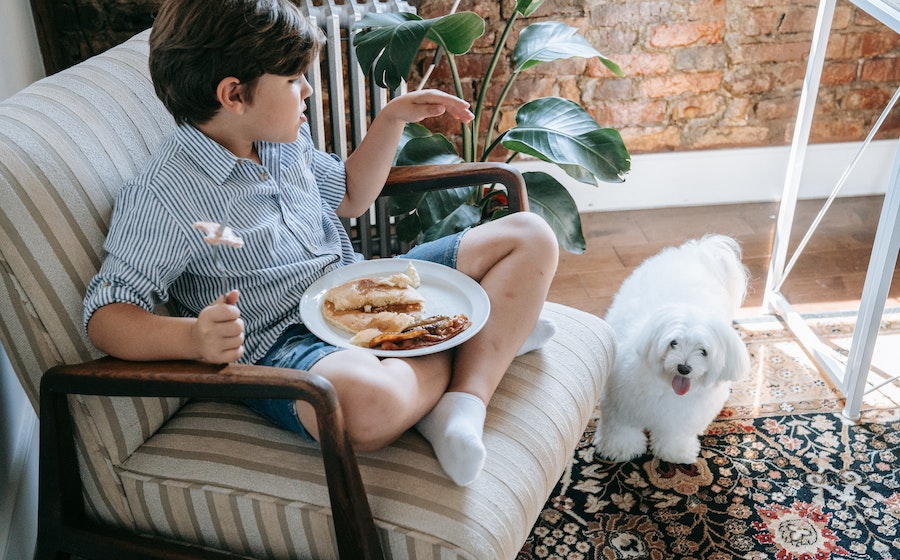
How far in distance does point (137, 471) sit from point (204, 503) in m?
0.12

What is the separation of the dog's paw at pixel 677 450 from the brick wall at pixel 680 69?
3.54 ft

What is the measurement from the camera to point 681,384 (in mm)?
1615

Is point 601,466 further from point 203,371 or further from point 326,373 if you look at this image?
point 203,371

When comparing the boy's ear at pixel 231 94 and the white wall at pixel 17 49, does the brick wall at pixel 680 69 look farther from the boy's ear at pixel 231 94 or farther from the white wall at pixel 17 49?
the boy's ear at pixel 231 94

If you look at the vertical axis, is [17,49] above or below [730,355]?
above

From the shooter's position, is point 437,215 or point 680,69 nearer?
point 437,215

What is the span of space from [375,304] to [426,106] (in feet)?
1.33

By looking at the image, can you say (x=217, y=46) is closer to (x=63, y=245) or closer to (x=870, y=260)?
(x=63, y=245)

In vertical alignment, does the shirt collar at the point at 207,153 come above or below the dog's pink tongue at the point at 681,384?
above

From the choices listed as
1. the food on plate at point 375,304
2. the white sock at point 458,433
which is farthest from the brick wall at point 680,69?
the white sock at point 458,433

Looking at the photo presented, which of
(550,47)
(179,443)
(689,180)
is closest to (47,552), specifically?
(179,443)

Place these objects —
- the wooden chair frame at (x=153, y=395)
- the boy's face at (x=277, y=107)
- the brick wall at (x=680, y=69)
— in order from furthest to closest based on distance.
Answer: the brick wall at (x=680, y=69) < the boy's face at (x=277, y=107) < the wooden chair frame at (x=153, y=395)

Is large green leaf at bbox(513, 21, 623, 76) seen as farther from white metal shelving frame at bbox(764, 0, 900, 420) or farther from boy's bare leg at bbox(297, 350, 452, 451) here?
boy's bare leg at bbox(297, 350, 452, 451)

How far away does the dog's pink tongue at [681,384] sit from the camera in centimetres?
161
